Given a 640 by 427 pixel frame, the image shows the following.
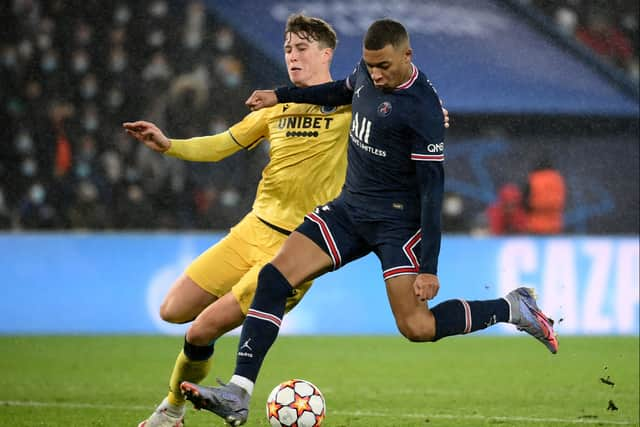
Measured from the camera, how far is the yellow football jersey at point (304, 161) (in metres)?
6.51

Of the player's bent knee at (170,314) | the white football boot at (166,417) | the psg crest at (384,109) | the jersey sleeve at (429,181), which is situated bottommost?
the white football boot at (166,417)

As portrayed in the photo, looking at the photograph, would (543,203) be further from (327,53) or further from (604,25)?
(327,53)

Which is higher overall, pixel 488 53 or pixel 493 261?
pixel 488 53

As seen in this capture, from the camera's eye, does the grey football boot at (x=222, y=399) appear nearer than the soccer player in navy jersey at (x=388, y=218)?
Yes

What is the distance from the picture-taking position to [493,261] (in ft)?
40.0

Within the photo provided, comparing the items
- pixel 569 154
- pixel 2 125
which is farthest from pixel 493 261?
pixel 2 125

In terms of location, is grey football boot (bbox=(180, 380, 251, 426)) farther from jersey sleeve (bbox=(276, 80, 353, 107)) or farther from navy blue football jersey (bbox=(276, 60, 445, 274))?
jersey sleeve (bbox=(276, 80, 353, 107))

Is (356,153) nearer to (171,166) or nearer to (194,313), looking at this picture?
(194,313)

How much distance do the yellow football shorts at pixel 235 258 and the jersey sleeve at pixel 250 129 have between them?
499 mm

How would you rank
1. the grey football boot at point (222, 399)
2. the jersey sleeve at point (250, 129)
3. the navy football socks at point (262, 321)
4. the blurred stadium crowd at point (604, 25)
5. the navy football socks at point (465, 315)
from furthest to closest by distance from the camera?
the blurred stadium crowd at point (604, 25), the jersey sleeve at point (250, 129), the navy football socks at point (465, 315), the navy football socks at point (262, 321), the grey football boot at point (222, 399)

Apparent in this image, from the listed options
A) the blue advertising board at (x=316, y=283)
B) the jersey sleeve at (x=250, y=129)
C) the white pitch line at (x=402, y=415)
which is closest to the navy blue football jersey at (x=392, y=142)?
the jersey sleeve at (x=250, y=129)

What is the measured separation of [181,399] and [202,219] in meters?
7.19

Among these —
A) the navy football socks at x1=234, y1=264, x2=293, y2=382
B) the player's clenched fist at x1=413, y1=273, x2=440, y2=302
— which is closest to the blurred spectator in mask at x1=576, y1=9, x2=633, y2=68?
the player's clenched fist at x1=413, y1=273, x2=440, y2=302

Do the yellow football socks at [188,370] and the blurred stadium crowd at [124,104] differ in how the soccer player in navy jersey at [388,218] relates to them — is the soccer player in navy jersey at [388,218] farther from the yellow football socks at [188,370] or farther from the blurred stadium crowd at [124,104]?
the blurred stadium crowd at [124,104]
